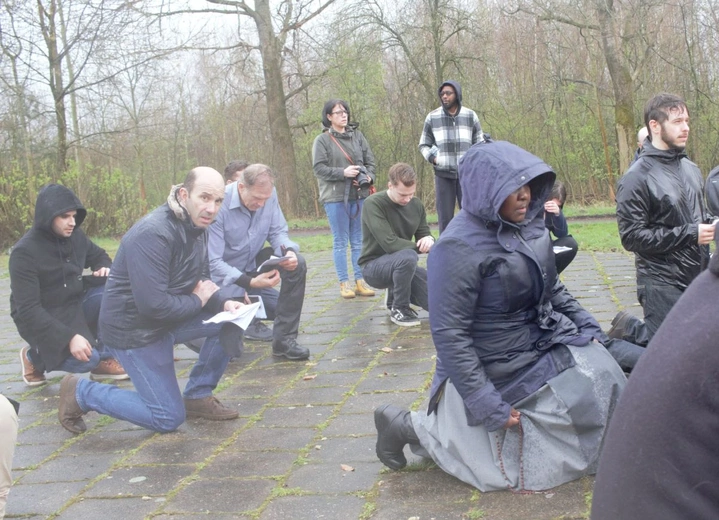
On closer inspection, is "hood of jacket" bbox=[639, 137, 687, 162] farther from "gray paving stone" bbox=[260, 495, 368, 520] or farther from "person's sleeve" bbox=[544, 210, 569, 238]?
"gray paving stone" bbox=[260, 495, 368, 520]

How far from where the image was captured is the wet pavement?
3.88m

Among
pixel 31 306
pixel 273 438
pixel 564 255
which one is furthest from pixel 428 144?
pixel 273 438

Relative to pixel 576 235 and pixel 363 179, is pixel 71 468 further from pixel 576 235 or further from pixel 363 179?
pixel 576 235

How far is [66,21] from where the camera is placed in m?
20.4

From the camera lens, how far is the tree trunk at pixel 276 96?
21.2 meters

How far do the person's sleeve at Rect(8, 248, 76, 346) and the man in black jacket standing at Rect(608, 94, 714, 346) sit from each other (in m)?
3.59

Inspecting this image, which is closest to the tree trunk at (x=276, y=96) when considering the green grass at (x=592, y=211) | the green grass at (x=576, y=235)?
the green grass at (x=576, y=235)

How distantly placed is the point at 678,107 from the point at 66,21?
18.1 meters

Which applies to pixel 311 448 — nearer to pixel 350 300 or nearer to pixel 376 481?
pixel 376 481

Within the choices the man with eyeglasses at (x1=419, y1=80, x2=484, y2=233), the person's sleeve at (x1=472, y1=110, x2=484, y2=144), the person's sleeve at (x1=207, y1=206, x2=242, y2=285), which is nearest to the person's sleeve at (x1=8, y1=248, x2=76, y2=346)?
the person's sleeve at (x1=207, y1=206, x2=242, y2=285)

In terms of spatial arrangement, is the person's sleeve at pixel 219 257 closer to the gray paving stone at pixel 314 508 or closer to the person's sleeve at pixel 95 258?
the person's sleeve at pixel 95 258

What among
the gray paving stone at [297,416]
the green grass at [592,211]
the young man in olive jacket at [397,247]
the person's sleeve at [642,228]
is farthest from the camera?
the green grass at [592,211]

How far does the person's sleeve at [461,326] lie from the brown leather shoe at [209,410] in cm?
199

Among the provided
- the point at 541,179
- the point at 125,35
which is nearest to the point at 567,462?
the point at 541,179
